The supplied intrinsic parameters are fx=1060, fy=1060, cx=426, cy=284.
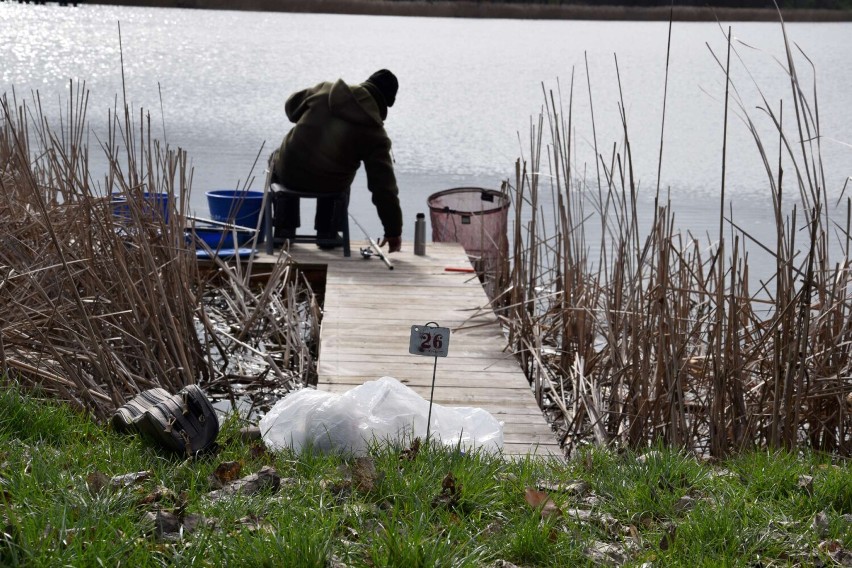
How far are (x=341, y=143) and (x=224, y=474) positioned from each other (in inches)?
143

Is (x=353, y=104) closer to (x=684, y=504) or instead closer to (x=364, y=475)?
(x=364, y=475)

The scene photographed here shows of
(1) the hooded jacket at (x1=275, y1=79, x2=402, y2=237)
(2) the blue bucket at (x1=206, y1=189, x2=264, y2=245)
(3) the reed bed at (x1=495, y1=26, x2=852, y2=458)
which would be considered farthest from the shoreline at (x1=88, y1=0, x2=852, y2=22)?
(3) the reed bed at (x1=495, y1=26, x2=852, y2=458)

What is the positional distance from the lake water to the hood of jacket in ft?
2.58

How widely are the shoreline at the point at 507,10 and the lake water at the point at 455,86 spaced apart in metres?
0.43

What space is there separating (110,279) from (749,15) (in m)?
22.2

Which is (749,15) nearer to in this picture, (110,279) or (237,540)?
(110,279)

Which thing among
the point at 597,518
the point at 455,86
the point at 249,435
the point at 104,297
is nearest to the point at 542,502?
the point at 597,518

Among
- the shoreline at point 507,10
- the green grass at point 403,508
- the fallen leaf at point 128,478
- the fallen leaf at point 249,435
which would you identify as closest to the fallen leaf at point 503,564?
the green grass at point 403,508

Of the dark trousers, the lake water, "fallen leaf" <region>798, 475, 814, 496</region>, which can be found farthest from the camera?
the lake water

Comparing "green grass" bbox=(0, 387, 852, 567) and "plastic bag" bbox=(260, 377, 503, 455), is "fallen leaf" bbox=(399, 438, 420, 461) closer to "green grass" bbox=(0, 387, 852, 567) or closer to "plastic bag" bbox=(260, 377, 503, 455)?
"green grass" bbox=(0, 387, 852, 567)

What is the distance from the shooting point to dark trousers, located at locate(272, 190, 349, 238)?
21.1ft

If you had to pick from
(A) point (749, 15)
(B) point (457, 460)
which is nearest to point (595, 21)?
(A) point (749, 15)

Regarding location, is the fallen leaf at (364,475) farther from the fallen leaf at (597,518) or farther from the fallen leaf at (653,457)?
the fallen leaf at (653,457)

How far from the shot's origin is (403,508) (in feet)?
7.89
